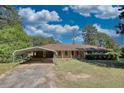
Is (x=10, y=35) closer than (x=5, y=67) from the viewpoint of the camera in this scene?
No

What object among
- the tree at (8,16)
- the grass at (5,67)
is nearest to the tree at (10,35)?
the tree at (8,16)

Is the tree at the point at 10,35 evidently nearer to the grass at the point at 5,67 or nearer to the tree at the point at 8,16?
the tree at the point at 8,16

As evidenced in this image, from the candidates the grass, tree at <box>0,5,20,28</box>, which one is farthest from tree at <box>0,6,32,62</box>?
the grass

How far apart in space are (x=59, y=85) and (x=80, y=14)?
39.9m

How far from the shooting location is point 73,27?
64.8 m

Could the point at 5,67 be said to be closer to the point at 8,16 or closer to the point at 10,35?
the point at 10,35

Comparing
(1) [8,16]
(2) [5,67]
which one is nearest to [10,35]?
(1) [8,16]

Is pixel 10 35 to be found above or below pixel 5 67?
above

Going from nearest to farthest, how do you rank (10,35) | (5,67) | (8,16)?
(5,67)
(10,35)
(8,16)

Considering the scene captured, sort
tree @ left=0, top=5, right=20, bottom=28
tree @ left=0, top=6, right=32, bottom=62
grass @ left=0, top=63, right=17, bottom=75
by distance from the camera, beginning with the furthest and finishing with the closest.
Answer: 1. tree @ left=0, top=5, right=20, bottom=28
2. tree @ left=0, top=6, right=32, bottom=62
3. grass @ left=0, top=63, right=17, bottom=75

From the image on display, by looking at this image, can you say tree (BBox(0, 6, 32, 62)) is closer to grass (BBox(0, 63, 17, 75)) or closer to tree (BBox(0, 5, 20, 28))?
tree (BBox(0, 5, 20, 28))

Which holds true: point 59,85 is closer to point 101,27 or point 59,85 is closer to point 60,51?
point 60,51
